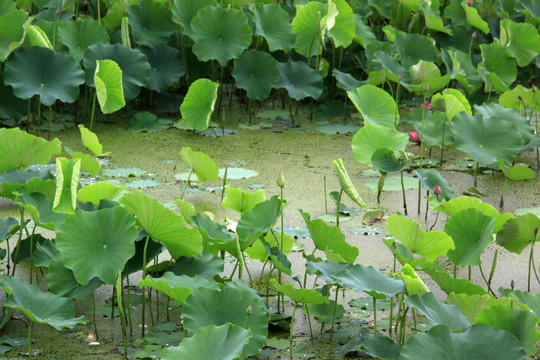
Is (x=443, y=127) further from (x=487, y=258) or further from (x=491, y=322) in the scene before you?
(x=491, y=322)

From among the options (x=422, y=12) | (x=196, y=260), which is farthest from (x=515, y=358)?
(x=422, y=12)

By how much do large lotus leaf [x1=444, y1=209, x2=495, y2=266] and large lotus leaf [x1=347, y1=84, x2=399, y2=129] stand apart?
48.2 inches

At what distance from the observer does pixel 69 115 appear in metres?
3.90

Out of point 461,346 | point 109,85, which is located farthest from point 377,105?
point 461,346

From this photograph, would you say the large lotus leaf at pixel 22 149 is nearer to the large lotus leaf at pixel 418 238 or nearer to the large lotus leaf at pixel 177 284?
the large lotus leaf at pixel 177 284

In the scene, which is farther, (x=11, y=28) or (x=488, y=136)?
(x=11, y=28)

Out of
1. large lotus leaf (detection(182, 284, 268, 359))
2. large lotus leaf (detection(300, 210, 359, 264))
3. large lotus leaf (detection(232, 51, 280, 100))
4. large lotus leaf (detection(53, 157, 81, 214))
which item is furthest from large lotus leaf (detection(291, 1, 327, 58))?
large lotus leaf (detection(182, 284, 268, 359))

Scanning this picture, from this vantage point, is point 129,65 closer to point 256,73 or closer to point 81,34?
point 81,34

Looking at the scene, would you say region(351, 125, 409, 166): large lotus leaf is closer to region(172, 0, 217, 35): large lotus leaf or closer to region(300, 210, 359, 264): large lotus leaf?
region(300, 210, 359, 264): large lotus leaf

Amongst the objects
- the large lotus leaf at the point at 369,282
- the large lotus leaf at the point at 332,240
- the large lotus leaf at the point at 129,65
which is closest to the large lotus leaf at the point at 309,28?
the large lotus leaf at the point at 129,65

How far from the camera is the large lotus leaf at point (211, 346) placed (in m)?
1.52

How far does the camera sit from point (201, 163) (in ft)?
9.00

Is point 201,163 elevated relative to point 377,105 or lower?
lower

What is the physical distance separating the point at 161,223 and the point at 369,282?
1.73 ft
